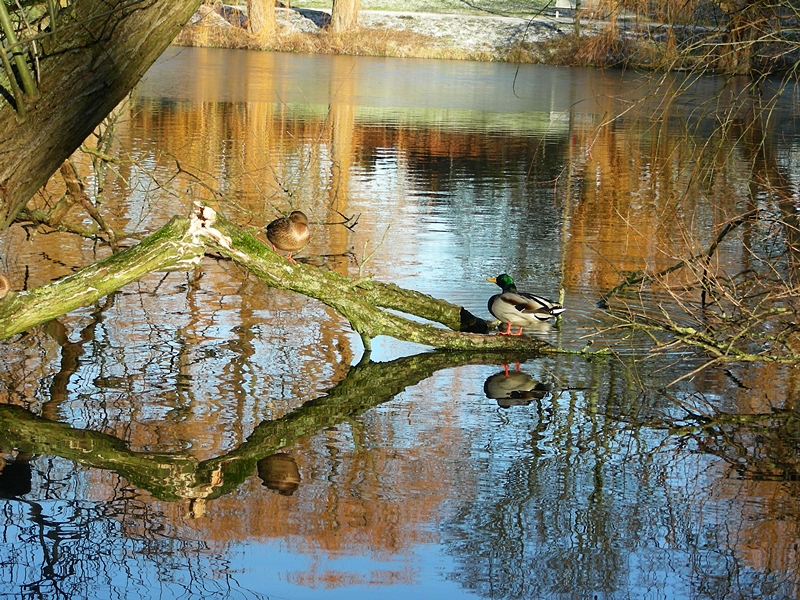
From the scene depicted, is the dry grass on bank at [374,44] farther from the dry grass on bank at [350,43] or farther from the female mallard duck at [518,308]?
the female mallard duck at [518,308]

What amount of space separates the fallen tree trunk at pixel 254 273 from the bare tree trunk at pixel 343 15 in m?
35.4

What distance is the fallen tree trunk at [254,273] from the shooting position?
668 cm

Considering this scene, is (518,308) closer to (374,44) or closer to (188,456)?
(188,456)

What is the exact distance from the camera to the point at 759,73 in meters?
6.63

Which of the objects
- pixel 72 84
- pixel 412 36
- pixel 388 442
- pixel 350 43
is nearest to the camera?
pixel 72 84

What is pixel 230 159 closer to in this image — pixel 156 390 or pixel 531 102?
pixel 156 390

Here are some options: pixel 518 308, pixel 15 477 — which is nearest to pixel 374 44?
pixel 518 308

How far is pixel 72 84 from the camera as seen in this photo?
458cm

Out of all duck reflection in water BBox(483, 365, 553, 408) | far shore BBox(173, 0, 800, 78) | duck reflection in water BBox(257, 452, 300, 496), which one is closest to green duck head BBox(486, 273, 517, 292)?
duck reflection in water BBox(483, 365, 553, 408)

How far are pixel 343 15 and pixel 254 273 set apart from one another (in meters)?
36.8

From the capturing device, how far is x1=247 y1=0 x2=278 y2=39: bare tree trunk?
37.6 metres

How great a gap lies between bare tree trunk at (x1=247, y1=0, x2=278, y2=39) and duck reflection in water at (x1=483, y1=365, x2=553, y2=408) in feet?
105

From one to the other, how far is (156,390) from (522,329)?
3097mm

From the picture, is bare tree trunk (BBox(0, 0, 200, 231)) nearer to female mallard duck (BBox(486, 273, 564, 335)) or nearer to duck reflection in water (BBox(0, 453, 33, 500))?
duck reflection in water (BBox(0, 453, 33, 500))
